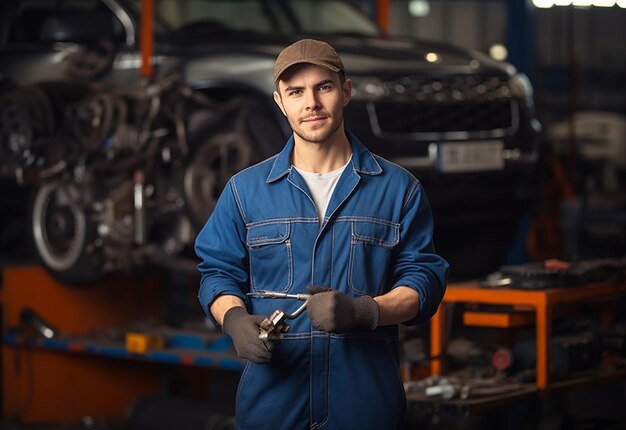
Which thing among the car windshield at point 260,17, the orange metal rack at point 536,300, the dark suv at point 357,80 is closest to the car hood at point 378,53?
the dark suv at point 357,80

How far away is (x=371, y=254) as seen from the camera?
3307 mm

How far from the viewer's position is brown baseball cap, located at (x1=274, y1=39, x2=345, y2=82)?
322 centimetres

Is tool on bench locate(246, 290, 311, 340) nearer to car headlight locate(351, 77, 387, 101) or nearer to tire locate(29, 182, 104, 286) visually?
car headlight locate(351, 77, 387, 101)

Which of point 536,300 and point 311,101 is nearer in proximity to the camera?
point 311,101

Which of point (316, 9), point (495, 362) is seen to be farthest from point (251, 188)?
point (316, 9)

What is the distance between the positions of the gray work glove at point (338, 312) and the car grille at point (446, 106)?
3641 millimetres

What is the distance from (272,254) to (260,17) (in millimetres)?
4634

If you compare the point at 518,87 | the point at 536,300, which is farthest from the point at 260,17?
the point at 536,300

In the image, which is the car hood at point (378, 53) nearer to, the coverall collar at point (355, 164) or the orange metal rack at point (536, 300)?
the orange metal rack at point (536, 300)

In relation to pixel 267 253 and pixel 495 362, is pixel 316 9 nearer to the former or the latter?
pixel 495 362

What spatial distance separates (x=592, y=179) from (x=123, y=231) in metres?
8.49

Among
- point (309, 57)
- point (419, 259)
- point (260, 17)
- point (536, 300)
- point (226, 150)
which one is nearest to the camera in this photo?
point (309, 57)

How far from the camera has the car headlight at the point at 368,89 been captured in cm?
669

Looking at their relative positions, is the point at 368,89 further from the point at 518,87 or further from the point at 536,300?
the point at 536,300
